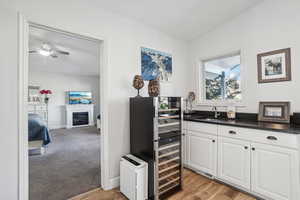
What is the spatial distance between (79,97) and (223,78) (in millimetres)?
6088

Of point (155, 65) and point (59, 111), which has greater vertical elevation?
point (155, 65)

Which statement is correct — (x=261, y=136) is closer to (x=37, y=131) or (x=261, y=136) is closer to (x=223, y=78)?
(x=223, y=78)

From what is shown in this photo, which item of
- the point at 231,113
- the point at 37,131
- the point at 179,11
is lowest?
the point at 37,131

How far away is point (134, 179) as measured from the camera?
1613 mm

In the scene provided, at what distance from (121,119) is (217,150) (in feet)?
4.95

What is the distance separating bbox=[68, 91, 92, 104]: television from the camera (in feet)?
20.7

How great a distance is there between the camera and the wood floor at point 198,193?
1.76 m

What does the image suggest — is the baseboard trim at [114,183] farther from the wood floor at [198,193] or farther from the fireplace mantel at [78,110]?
the fireplace mantel at [78,110]

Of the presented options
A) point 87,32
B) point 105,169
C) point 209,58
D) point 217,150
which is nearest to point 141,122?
point 105,169

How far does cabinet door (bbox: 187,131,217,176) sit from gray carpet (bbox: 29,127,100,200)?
1.57m

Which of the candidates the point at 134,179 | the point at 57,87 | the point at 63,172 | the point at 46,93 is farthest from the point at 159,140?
the point at 57,87

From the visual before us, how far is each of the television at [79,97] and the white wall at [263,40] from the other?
6.02 meters

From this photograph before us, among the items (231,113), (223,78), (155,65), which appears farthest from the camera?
(223,78)

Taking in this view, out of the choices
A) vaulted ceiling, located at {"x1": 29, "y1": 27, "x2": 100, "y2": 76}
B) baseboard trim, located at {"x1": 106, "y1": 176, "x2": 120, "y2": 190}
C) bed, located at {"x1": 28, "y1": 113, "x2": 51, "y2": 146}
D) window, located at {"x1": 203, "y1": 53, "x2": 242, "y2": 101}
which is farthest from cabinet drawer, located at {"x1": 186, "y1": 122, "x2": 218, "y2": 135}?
bed, located at {"x1": 28, "y1": 113, "x2": 51, "y2": 146}
